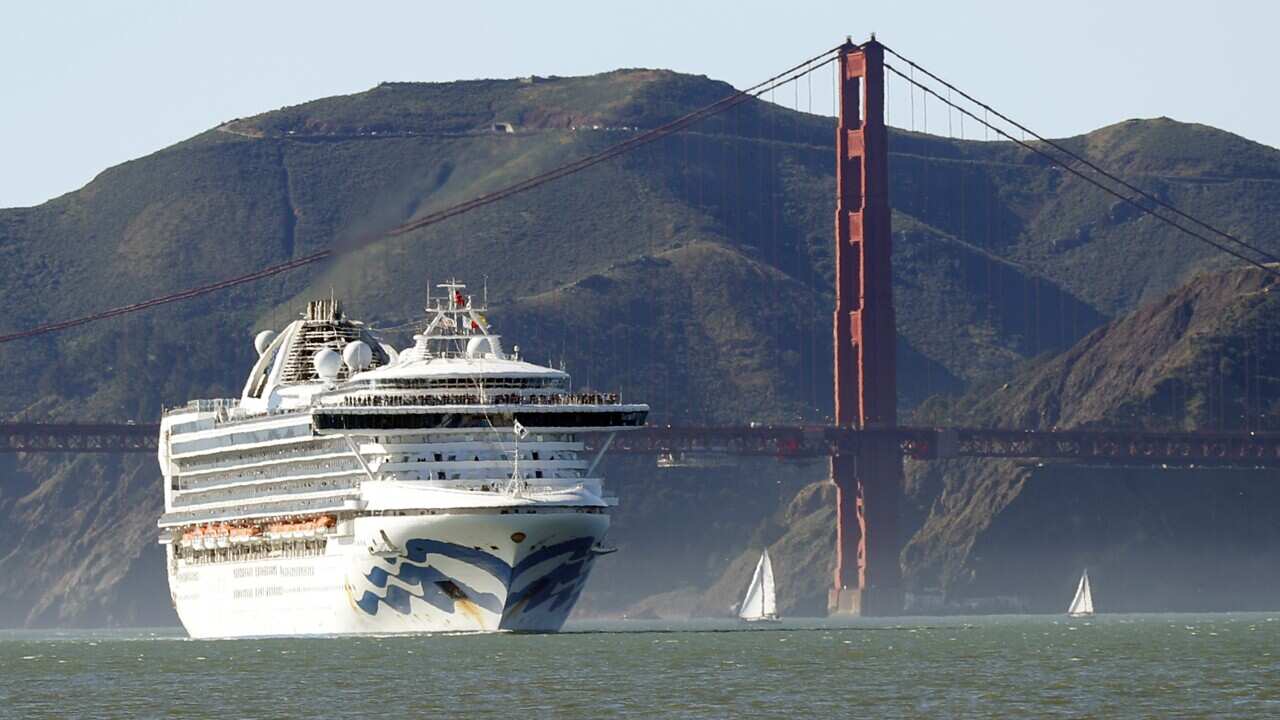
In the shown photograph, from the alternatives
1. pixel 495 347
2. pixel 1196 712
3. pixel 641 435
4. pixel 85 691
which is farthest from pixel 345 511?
pixel 641 435

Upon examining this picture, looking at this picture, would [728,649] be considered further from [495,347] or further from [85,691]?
[85,691]

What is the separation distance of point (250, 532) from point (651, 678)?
31.2 meters

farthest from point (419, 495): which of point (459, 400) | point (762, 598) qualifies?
point (762, 598)

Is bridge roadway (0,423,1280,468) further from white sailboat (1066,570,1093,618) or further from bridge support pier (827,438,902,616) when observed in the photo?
white sailboat (1066,570,1093,618)

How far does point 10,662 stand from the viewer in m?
106

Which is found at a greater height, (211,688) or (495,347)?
(495,347)

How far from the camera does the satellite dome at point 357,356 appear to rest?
111312 mm

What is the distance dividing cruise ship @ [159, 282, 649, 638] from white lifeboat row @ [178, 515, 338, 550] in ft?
0.32

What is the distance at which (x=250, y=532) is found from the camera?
4348 inches

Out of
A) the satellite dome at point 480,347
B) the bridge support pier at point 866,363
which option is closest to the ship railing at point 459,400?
the satellite dome at point 480,347

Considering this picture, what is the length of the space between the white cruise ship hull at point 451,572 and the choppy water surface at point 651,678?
3.21ft

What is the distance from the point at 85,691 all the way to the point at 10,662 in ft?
81.8

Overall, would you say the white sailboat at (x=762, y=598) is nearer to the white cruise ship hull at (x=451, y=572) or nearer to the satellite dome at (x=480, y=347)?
the satellite dome at (x=480, y=347)

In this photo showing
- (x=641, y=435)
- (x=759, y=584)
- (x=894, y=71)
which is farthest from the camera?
(x=894, y=71)
